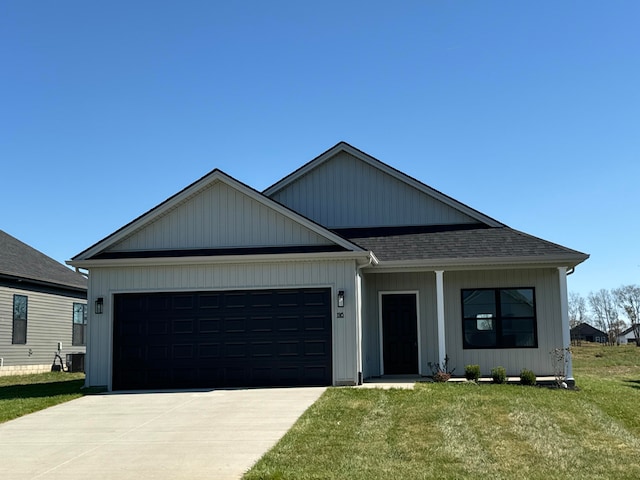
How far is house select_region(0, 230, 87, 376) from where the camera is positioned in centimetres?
2358

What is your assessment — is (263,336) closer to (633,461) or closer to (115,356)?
(115,356)

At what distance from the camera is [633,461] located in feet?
28.9

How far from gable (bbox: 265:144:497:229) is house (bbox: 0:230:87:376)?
10.1 m

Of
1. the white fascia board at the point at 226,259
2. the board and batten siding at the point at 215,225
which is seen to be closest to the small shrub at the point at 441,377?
the white fascia board at the point at 226,259

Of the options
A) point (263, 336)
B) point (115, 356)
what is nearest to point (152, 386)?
point (115, 356)

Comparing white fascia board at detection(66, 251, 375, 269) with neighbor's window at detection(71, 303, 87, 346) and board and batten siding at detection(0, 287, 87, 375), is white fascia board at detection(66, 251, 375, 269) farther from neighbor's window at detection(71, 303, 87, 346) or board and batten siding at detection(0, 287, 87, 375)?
neighbor's window at detection(71, 303, 87, 346)

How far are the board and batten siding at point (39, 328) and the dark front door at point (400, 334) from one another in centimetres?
1312

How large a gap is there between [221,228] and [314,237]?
7.41 ft

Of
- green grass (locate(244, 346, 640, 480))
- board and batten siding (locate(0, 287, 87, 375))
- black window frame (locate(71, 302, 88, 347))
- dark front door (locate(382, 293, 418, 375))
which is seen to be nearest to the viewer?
green grass (locate(244, 346, 640, 480))

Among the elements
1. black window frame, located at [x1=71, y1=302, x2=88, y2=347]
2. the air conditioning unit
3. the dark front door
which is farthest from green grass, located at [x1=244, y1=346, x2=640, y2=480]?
black window frame, located at [x1=71, y1=302, x2=88, y2=347]

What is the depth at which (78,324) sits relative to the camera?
29.0 m

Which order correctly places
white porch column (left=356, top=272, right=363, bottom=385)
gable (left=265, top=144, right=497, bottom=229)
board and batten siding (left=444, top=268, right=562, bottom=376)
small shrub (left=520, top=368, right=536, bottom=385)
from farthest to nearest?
gable (left=265, top=144, right=497, bottom=229) → board and batten siding (left=444, top=268, right=562, bottom=376) → small shrub (left=520, top=368, right=536, bottom=385) → white porch column (left=356, top=272, right=363, bottom=385)

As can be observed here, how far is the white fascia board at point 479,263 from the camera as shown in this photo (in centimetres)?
1675

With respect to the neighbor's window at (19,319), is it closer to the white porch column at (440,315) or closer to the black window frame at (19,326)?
the black window frame at (19,326)
